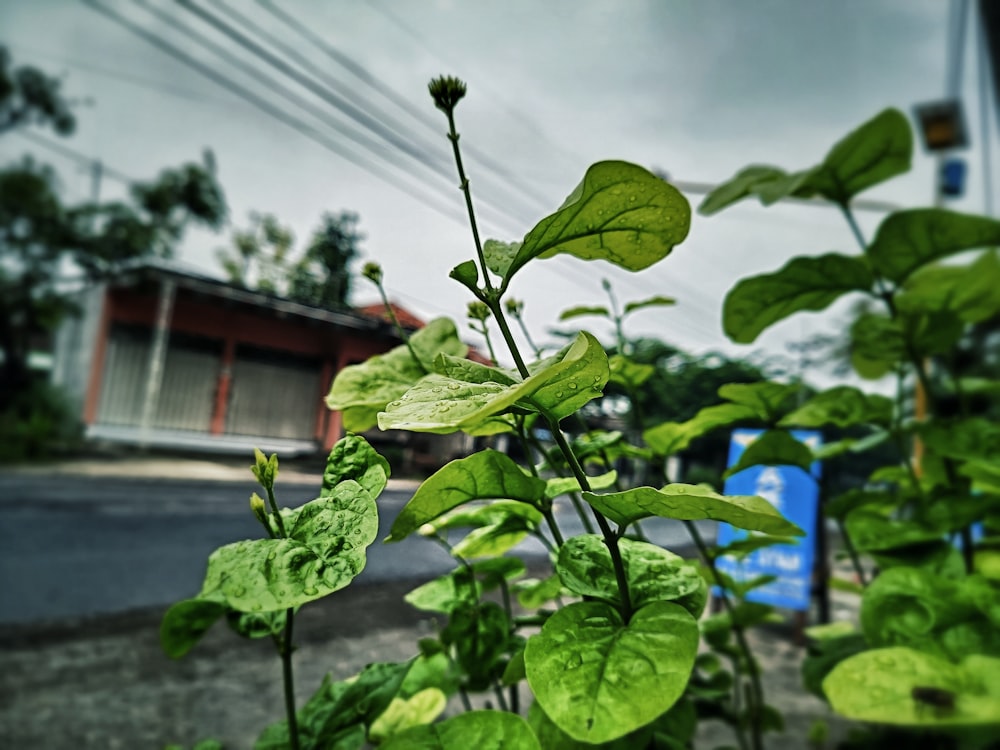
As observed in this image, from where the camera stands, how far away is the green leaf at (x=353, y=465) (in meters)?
0.28

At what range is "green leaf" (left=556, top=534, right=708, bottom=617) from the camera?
27cm

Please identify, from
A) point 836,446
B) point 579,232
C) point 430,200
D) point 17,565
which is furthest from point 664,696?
point 17,565

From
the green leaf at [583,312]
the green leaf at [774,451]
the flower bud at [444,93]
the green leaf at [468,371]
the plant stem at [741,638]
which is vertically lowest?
the plant stem at [741,638]

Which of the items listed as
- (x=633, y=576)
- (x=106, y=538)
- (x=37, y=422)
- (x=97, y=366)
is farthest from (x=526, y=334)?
(x=106, y=538)

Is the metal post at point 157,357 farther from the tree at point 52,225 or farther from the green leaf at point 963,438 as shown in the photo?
the green leaf at point 963,438

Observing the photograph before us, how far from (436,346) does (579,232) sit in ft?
0.64

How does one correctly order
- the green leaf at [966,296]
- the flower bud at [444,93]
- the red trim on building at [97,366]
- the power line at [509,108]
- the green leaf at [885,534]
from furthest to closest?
the red trim on building at [97,366], the power line at [509,108], the green leaf at [966,296], the green leaf at [885,534], the flower bud at [444,93]

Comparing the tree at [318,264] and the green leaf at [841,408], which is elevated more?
the tree at [318,264]

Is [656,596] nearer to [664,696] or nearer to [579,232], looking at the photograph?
[664,696]

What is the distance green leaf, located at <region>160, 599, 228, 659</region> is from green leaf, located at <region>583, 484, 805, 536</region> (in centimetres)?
27

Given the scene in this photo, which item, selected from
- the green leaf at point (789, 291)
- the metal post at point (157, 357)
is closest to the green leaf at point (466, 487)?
the green leaf at point (789, 291)

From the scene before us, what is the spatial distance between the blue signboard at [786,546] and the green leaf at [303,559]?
964 millimetres

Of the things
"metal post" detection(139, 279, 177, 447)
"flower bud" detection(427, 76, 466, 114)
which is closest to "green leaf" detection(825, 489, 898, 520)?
"flower bud" detection(427, 76, 466, 114)

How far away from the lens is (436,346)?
1.40ft
